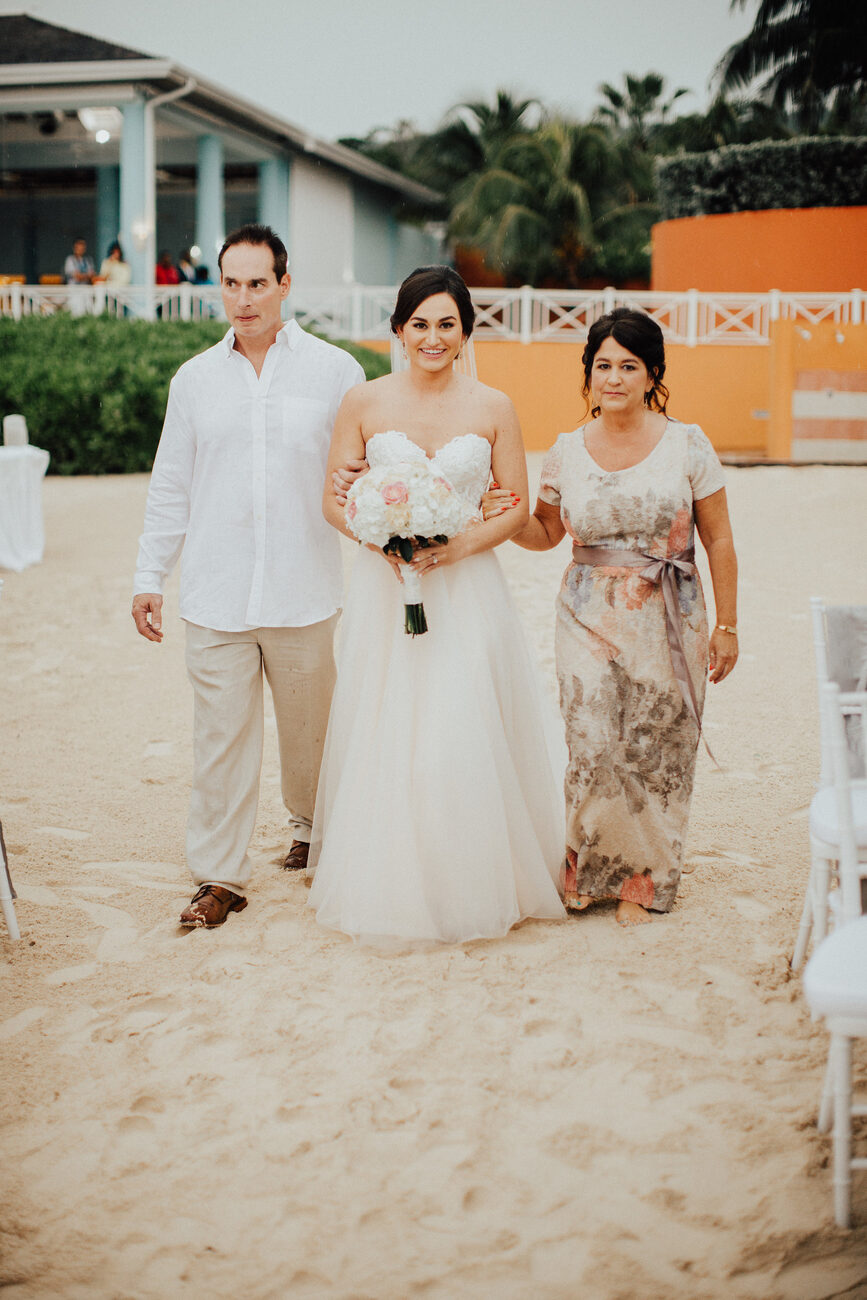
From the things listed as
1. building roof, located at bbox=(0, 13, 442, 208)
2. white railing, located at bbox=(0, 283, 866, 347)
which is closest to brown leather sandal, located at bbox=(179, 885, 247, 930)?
white railing, located at bbox=(0, 283, 866, 347)

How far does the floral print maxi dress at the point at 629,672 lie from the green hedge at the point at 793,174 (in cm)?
1823

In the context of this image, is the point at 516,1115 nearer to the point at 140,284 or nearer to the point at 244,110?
the point at 140,284

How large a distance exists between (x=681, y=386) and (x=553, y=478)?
1436 cm

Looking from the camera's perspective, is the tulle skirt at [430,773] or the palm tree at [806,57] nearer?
the tulle skirt at [430,773]

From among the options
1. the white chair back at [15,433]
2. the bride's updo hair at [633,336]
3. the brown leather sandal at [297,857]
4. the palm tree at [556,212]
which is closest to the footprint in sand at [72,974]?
the brown leather sandal at [297,857]

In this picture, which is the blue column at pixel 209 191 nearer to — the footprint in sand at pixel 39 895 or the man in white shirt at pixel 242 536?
the man in white shirt at pixel 242 536

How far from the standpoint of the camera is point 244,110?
20734mm

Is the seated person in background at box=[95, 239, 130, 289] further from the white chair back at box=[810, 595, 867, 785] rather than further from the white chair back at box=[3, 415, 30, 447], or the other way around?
the white chair back at box=[810, 595, 867, 785]

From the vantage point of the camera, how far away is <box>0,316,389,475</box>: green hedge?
14961 millimetres

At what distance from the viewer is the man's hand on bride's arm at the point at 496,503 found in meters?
4.02

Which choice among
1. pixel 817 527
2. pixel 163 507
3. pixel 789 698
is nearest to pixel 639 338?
pixel 163 507

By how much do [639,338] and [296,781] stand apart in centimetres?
196

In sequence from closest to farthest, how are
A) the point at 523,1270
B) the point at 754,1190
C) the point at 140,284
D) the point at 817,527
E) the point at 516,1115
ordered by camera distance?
Answer: the point at 523,1270 → the point at 754,1190 → the point at 516,1115 → the point at 817,527 → the point at 140,284

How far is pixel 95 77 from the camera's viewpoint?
758 inches
